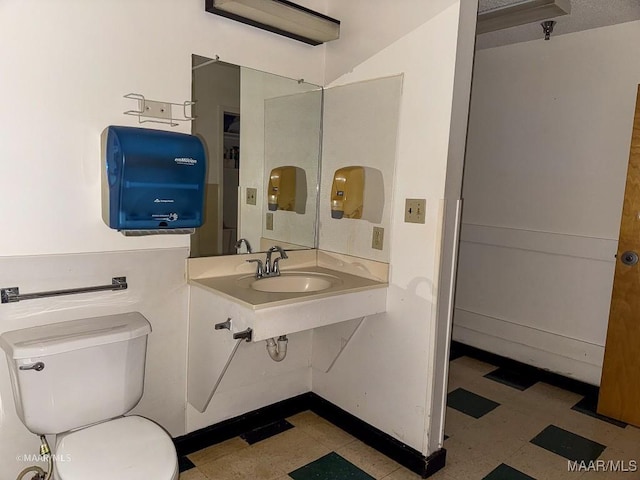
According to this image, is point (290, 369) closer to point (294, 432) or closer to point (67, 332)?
point (294, 432)

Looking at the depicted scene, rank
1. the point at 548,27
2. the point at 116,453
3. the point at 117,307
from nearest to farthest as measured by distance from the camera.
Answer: the point at 116,453 < the point at 117,307 < the point at 548,27

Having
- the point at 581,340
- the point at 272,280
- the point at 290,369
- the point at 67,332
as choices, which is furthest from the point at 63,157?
the point at 581,340

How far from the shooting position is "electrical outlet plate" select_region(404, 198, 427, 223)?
2.00 metres

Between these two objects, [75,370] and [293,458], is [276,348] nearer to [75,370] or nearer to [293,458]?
[293,458]

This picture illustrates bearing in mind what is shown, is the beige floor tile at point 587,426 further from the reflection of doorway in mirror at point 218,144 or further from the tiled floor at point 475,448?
the reflection of doorway in mirror at point 218,144

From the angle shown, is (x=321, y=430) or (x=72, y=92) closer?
(x=72, y=92)

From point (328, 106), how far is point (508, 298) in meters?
1.91

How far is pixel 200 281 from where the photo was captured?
81.4 inches

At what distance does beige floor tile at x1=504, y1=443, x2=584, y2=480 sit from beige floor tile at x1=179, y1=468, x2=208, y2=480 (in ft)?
4.70

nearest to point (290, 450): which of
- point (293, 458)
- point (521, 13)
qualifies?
point (293, 458)

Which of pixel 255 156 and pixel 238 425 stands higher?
pixel 255 156

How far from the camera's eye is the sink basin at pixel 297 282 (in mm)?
2213

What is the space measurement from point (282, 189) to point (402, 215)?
71cm

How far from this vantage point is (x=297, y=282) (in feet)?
7.60
